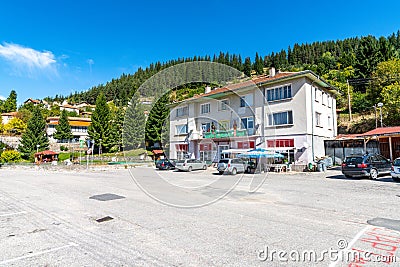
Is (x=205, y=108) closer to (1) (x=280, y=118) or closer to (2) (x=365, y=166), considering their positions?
(1) (x=280, y=118)

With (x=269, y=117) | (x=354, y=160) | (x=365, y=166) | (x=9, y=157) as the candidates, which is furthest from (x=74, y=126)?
(x=365, y=166)

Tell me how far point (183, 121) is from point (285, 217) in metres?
31.4

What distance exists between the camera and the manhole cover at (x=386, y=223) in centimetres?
591

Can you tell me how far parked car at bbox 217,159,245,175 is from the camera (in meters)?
21.4

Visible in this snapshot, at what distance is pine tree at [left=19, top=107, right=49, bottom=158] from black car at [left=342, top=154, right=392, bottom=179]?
198 feet

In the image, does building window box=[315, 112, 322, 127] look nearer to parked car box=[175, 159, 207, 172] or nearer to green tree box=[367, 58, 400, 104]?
parked car box=[175, 159, 207, 172]

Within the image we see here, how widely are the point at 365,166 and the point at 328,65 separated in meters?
80.6

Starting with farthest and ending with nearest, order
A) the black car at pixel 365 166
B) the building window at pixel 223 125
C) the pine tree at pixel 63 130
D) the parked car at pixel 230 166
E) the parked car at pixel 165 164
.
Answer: the pine tree at pixel 63 130, the building window at pixel 223 125, the parked car at pixel 165 164, the parked car at pixel 230 166, the black car at pixel 365 166

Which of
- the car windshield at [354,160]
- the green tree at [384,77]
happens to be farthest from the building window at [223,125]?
the green tree at [384,77]

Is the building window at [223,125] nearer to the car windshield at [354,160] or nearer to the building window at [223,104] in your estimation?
the building window at [223,104]

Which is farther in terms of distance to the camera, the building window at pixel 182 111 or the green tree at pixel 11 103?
the green tree at pixel 11 103

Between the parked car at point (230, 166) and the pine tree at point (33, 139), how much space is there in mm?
50898

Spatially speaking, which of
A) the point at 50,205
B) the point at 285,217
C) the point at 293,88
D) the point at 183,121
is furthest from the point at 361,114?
the point at 50,205

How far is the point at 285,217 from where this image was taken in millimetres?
6965
